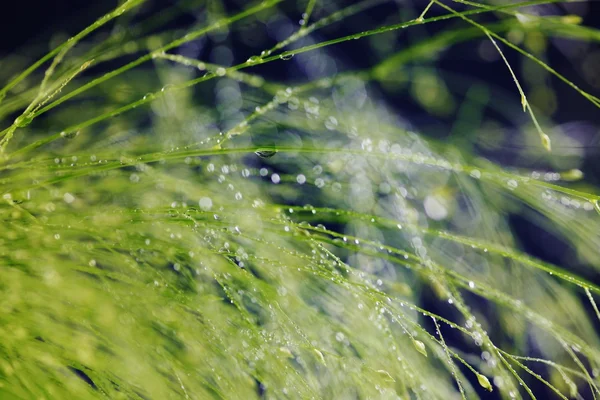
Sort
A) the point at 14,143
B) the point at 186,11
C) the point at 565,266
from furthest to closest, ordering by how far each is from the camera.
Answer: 1. the point at 565,266
2. the point at 186,11
3. the point at 14,143

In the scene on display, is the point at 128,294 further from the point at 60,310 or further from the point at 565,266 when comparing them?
the point at 565,266

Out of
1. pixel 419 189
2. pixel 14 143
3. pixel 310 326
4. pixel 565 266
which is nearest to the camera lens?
pixel 310 326

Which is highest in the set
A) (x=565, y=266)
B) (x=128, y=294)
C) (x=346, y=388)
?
(x=128, y=294)

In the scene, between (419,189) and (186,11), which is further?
(186,11)

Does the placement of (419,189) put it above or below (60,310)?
below

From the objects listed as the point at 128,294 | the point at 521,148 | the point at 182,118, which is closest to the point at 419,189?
the point at 521,148

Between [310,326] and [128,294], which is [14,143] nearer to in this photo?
[128,294]
